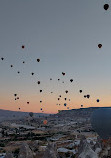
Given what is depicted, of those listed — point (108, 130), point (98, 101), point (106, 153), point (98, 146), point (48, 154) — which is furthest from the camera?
point (98, 101)

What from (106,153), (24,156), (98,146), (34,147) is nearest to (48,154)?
(24,156)

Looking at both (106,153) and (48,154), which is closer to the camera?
(106,153)

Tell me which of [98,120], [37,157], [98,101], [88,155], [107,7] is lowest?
[37,157]

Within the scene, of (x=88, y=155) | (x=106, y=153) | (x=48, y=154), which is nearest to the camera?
(x=88, y=155)

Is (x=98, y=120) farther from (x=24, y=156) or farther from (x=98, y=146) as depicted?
(x=24, y=156)

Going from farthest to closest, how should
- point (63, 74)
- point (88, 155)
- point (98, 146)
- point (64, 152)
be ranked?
1. point (63, 74)
2. point (64, 152)
3. point (98, 146)
4. point (88, 155)

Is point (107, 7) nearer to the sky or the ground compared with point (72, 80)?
nearer to the sky

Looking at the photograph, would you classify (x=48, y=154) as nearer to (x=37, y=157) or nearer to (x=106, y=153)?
(x=106, y=153)

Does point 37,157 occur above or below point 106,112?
below

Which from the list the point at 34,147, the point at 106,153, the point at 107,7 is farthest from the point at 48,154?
the point at 34,147
